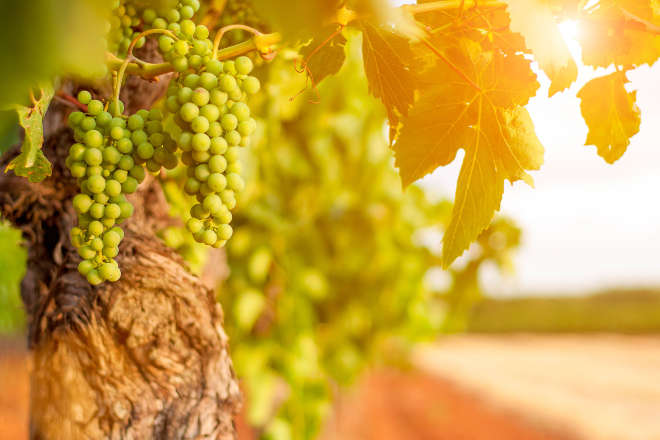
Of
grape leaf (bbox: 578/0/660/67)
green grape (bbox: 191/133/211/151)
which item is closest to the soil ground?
green grape (bbox: 191/133/211/151)

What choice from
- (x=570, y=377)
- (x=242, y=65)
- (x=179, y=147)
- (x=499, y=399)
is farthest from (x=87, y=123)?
(x=570, y=377)

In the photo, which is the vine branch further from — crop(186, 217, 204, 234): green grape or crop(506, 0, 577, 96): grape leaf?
crop(186, 217, 204, 234): green grape

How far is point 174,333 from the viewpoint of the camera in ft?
3.98

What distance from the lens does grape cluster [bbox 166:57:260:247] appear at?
873mm

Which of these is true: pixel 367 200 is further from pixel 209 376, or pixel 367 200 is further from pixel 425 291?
pixel 209 376

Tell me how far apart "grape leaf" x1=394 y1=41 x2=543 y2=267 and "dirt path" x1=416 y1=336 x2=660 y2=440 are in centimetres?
892

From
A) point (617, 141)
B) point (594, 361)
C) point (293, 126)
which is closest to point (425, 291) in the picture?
point (293, 126)

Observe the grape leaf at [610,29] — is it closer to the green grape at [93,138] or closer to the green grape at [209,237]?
the green grape at [209,237]

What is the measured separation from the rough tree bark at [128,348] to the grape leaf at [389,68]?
0.54 m

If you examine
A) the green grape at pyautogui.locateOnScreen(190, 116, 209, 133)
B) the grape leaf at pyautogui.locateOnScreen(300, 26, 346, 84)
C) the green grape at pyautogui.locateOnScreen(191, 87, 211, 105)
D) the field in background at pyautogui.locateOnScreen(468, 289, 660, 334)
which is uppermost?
the field in background at pyautogui.locateOnScreen(468, 289, 660, 334)

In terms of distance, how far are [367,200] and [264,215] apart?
5.68ft

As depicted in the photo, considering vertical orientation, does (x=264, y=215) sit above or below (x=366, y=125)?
below

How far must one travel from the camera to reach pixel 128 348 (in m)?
1.18

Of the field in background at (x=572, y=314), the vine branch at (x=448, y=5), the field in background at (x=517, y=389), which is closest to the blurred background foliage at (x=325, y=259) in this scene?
the field in background at (x=517, y=389)
